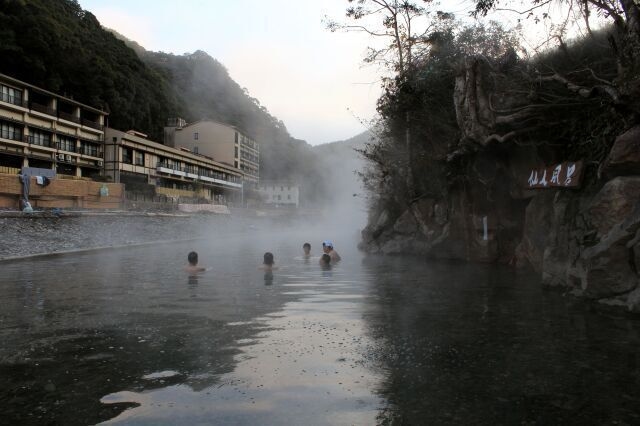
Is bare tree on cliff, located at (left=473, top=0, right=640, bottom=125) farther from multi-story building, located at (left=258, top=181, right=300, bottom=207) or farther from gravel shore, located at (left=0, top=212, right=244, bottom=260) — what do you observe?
multi-story building, located at (left=258, top=181, right=300, bottom=207)

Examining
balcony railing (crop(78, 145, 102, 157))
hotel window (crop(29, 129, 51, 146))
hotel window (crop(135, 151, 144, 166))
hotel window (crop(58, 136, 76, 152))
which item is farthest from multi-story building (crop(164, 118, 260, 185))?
hotel window (crop(29, 129, 51, 146))

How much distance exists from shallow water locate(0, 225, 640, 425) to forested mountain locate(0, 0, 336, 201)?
122 feet

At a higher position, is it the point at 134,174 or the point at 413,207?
the point at 134,174

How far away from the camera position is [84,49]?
43.6 m

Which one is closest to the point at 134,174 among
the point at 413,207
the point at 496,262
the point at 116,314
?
the point at 413,207

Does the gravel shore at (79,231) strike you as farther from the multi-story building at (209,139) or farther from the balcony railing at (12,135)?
the multi-story building at (209,139)

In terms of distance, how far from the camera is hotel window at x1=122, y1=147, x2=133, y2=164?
141 feet

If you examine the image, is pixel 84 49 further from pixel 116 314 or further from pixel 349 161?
pixel 116 314

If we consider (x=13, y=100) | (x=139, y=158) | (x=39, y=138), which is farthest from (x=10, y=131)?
(x=139, y=158)

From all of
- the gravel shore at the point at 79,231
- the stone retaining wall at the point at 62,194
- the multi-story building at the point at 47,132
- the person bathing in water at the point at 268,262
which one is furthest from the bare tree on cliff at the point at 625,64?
the multi-story building at the point at 47,132

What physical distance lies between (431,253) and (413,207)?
6.97 feet

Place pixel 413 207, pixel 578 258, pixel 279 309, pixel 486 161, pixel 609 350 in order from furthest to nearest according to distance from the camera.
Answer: pixel 413 207 → pixel 486 161 → pixel 578 258 → pixel 279 309 → pixel 609 350

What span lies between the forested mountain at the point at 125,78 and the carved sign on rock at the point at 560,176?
3945 centimetres

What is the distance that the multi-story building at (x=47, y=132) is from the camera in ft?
107
